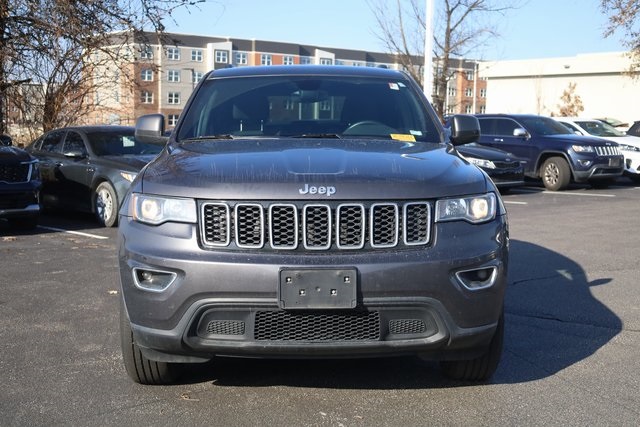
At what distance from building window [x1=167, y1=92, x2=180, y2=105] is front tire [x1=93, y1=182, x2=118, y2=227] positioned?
245 feet

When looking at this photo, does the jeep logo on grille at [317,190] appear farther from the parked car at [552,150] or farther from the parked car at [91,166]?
the parked car at [552,150]

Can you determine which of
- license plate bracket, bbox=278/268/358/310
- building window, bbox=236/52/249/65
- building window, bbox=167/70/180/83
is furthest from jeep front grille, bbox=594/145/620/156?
building window, bbox=236/52/249/65

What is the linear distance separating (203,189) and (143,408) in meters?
1.14

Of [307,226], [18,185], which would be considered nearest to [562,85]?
[18,185]

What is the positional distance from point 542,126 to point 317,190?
51.2 ft

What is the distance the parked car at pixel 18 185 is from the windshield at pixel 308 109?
5.73m

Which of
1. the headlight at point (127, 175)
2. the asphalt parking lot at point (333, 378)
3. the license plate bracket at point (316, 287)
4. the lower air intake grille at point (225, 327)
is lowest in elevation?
the asphalt parking lot at point (333, 378)

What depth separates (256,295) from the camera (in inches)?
137

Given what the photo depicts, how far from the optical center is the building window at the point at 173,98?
8431 cm

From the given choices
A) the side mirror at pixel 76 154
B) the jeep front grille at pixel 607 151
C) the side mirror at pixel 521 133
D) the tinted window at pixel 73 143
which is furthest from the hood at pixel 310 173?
the jeep front grille at pixel 607 151

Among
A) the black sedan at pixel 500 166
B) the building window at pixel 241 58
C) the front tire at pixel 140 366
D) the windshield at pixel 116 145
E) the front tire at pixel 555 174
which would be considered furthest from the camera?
the building window at pixel 241 58

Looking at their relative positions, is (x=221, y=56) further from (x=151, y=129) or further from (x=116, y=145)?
(x=151, y=129)

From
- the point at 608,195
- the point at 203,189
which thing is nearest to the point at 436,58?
the point at 608,195

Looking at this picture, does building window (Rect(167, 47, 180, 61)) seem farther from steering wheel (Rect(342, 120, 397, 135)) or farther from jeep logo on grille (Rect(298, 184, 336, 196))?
jeep logo on grille (Rect(298, 184, 336, 196))
